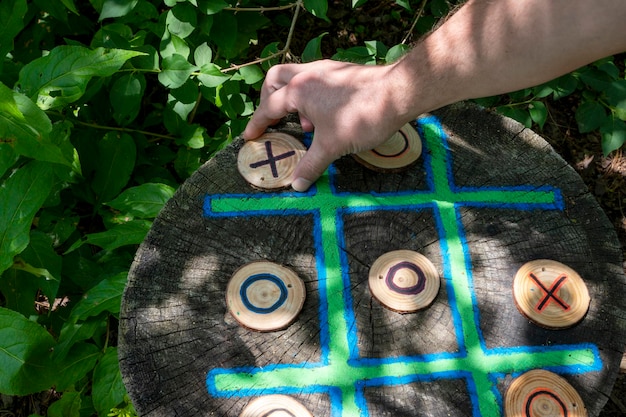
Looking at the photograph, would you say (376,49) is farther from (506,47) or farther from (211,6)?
(506,47)

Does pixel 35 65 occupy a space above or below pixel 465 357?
above

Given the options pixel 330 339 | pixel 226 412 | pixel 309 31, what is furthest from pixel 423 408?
pixel 309 31

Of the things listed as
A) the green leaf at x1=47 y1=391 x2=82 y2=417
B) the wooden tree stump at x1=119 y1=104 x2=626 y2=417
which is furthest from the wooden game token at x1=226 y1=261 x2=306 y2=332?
the green leaf at x1=47 y1=391 x2=82 y2=417

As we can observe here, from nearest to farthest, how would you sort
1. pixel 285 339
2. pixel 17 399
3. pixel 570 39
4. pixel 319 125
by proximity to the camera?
pixel 570 39 < pixel 285 339 < pixel 319 125 < pixel 17 399

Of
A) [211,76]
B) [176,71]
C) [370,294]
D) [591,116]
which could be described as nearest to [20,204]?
[176,71]

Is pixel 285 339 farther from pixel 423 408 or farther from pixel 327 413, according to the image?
pixel 423 408

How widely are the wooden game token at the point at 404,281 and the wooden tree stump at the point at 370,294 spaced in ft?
0.04

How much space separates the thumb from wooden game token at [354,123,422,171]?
0.17 m

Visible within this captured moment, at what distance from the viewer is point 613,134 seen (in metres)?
2.21

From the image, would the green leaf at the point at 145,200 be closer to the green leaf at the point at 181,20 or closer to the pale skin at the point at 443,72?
the pale skin at the point at 443,72

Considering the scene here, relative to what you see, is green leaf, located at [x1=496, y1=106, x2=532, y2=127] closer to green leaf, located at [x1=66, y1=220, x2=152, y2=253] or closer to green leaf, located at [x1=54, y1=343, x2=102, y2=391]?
green leaf, located at [x1=66, y1=220, x2=152, y2=253]

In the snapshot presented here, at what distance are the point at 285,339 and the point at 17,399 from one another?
1525 mm

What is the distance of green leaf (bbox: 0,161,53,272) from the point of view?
1.58 meters

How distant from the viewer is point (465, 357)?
1535 millimetres
